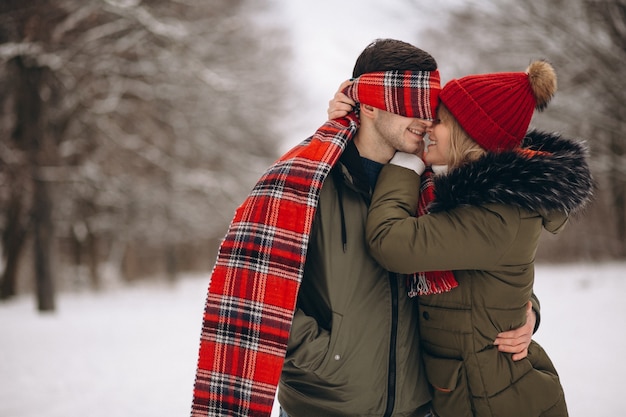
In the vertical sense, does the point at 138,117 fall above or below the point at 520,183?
above

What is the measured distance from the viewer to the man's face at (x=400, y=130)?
7.23 ft

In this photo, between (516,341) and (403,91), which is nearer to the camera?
(516,341)

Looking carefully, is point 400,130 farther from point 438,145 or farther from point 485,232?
point 485,232

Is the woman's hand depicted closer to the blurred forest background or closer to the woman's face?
the woman's face

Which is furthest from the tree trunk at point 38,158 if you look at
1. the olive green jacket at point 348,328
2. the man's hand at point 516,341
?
the man's hand at point 516,341

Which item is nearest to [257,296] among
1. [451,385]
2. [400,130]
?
[451,385]

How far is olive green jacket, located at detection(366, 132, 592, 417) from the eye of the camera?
1.88 metres

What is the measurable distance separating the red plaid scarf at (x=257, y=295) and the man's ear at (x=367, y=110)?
13.7 inches

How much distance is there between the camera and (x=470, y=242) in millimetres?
1870

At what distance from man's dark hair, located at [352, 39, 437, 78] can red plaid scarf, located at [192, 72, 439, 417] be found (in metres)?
0.49

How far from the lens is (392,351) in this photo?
2.03 m

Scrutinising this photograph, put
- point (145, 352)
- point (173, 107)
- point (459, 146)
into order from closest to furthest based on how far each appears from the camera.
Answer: point (459, 146) < point (145, 352) < point (173, 107)

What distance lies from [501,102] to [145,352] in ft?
21.5

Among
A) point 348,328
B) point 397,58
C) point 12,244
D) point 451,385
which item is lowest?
point 12,244
